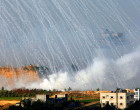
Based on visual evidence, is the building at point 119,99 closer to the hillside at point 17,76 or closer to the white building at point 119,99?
the white building at point 119,99

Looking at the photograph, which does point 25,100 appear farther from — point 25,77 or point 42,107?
point 25,77

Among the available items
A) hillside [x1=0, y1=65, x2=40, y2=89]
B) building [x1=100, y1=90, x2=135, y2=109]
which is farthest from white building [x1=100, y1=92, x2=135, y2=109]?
hillside [x1=0, y1=65, x2=40, y2=89]

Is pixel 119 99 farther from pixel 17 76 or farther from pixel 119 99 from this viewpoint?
pixel 17 76

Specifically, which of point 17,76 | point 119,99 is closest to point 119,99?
point 119,99

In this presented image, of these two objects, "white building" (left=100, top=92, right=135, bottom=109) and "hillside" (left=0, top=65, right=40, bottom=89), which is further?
"hillside" (left=0, top=65, right=40, bottom=89)

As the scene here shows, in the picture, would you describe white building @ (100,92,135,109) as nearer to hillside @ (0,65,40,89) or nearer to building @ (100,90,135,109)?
building @ (100,90,135,109)

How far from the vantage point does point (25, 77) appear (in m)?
178

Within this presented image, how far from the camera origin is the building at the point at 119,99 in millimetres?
81500

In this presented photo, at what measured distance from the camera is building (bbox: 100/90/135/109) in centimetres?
8150

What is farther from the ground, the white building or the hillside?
the hillside

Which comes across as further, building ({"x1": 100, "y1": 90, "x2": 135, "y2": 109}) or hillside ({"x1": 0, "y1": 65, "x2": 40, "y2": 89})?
hillside ({"x1": 0, "y1": 65, "x2": 40, "y2": 89})

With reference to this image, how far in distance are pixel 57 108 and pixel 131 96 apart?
77.4 feet

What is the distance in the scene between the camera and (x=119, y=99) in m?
82.0

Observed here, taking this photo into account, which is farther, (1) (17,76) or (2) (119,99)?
(1) (17,76)
